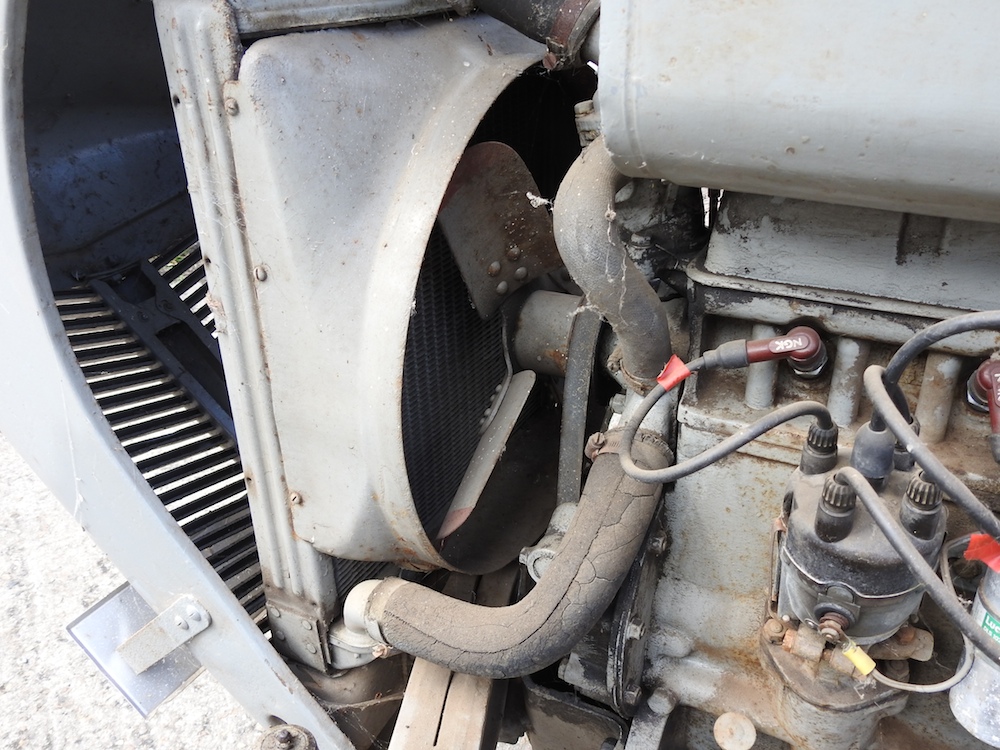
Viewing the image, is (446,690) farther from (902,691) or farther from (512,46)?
(512,46)

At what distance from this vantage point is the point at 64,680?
1.80m

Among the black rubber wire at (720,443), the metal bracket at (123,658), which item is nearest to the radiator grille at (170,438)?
the metal bracket at (123,658)

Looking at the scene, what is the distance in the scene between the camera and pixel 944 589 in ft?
2.23

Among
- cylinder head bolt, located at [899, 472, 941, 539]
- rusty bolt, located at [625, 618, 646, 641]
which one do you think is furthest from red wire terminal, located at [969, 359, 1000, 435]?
rusty bolt, located at [625, 618, 646, 641]

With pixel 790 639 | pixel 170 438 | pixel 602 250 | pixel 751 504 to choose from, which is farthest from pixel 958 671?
pixel 170 438

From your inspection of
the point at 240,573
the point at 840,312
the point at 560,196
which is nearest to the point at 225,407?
the point at 240,573

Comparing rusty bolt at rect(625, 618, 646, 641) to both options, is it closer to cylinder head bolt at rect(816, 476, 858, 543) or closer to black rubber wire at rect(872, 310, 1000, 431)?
cylinder head bolt at rect(816, 476, 858, 543)

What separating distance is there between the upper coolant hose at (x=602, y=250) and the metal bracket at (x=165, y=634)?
75 cm

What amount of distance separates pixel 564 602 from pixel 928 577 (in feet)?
1.38

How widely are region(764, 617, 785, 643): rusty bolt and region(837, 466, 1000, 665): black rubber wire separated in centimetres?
25

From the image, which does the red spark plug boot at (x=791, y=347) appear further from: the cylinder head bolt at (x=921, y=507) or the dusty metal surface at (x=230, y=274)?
the dusty metal surface at (x=230, y=274)

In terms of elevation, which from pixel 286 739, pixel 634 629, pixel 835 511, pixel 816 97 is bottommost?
pixel 286 739

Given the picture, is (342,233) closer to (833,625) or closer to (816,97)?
(816,97)

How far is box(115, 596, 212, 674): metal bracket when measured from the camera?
1.17 metres
